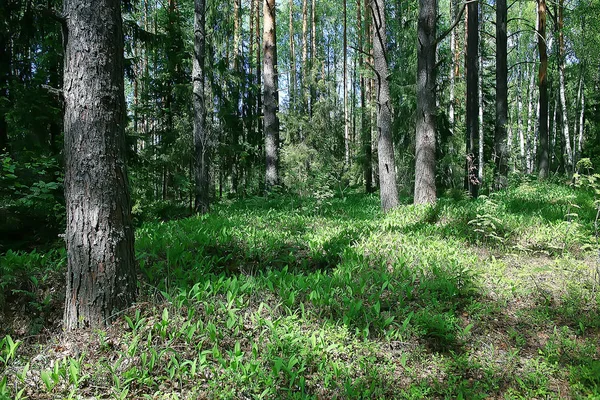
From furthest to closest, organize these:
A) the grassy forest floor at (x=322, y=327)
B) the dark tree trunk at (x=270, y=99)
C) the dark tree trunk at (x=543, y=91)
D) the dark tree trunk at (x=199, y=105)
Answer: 1. the dark tree trunk at (x=543, y=91)
2. the dark tree trunk at (x=270, y=99)
3. the dark tree trunk at (x=199, y=105)
4. the grassy forest floor at (x=322, y=327)

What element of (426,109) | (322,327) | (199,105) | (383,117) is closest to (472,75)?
(426,109)

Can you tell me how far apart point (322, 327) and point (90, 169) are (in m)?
2.36

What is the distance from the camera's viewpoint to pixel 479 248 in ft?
17.7

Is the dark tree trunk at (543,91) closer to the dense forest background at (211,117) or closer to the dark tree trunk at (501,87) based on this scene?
the dense forest background at (211,117)

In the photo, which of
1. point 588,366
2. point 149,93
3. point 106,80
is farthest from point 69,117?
point 149,93

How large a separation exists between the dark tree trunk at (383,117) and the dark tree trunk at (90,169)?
23.0 feet

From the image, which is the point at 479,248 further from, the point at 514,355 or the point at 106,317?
the point at 106,317

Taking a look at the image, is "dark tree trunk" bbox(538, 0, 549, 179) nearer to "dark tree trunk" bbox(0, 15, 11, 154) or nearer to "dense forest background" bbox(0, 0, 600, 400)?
"dense forest background" bbox(0, 0, 600, 400)

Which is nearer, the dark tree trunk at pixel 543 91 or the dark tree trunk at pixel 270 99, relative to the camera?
the dark tree trunk at pixel 270 99

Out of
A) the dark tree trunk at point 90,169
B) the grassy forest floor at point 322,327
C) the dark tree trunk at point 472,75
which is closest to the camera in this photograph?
the grassy forest floor at point 322,327

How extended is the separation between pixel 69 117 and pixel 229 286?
2.07m

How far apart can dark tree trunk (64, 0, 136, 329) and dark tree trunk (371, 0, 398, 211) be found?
7.00m

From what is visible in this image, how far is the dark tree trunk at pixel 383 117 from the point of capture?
8914mm

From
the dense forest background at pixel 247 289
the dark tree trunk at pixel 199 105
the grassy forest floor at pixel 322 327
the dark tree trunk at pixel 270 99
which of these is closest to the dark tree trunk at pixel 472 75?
the dense forest background at pixel 247 289
